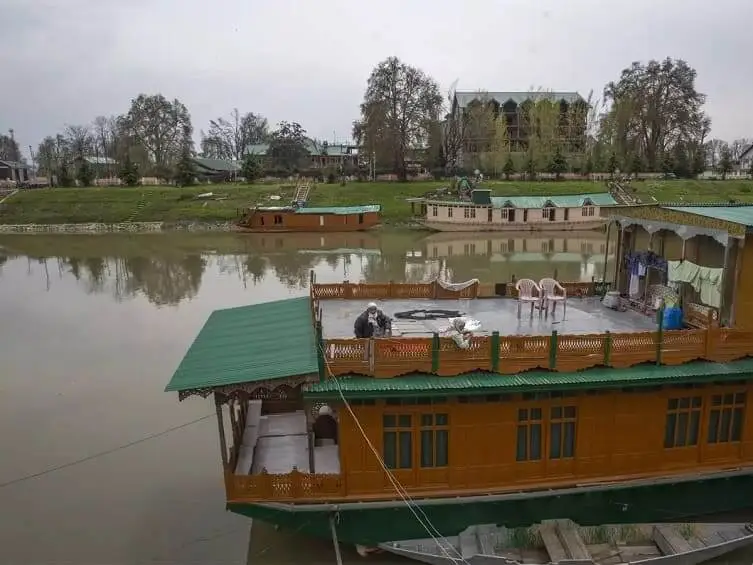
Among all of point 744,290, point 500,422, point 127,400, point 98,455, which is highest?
point 744,290

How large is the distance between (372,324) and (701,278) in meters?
5.39

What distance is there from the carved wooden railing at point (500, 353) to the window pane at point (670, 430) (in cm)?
93

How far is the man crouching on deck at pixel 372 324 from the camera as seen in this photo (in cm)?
822

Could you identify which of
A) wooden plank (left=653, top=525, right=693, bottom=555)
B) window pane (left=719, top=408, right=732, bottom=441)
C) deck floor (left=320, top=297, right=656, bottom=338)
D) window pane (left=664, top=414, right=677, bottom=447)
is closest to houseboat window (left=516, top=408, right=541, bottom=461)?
deck floor (left=320, top=297, right=656, bottom=338)

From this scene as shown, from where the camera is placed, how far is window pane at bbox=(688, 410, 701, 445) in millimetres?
8227

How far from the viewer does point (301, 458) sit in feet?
27.9

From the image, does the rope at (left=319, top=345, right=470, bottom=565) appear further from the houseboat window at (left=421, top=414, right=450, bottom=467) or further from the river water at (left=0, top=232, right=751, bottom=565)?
the river water at (left=0, top=232, right=751, bottom=565)

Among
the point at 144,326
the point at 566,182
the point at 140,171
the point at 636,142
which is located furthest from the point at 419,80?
the point at 144,326

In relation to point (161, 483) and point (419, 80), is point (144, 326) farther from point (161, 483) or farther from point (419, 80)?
point (419, 80)

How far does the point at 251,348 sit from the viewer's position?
8297 mm

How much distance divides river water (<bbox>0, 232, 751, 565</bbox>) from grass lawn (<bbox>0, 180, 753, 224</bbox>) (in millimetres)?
19717

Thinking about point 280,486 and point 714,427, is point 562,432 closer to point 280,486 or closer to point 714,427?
point 714,427

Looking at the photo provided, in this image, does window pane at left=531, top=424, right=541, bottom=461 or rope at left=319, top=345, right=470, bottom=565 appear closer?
rope at left=319, top=345, right=470, bottom=565

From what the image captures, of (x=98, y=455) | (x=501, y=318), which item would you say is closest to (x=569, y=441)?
(x=501, y=318)
